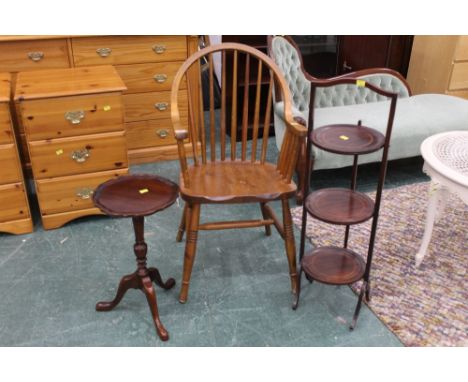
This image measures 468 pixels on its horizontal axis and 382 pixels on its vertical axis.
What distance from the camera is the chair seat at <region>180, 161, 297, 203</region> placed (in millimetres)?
2074

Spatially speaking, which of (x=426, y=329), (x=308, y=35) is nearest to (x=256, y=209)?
(x=426, y=329)

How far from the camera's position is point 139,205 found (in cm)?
195

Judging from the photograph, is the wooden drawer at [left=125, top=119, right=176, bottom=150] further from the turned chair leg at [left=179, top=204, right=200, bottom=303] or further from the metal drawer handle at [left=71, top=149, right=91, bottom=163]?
the turned chair leg at [left=179, top=204, right=200, bottom=303]

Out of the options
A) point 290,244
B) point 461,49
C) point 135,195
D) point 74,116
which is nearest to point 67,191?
point 74,116

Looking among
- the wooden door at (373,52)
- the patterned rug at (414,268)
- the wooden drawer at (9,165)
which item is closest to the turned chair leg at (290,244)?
the patterned rug at (414,268)

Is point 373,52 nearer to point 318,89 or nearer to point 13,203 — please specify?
point 318,89

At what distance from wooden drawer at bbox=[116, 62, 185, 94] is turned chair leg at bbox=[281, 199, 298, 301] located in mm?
1611

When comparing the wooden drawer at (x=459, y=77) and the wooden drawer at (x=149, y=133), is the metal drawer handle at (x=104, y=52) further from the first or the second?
Answer: the wooden drawer at (x=459, y=77)

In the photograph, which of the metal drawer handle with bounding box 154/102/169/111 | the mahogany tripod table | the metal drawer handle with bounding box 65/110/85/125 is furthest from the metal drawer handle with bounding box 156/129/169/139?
the mahogany tripod table

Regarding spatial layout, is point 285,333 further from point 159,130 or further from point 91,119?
point 159,130

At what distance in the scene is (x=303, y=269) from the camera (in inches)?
83.7

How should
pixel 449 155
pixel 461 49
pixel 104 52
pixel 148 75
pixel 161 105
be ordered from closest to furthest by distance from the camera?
pixel 449 155 → pixel 104 52 → pixel 148 75 → pixel 161 105 → pixel 461 49

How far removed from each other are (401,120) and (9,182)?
2.38m

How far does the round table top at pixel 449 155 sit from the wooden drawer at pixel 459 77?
1666 millimetres
